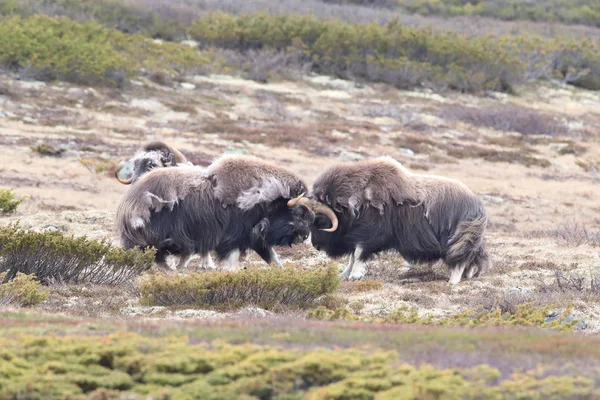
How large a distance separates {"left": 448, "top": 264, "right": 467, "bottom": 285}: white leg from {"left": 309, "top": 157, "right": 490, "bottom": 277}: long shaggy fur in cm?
3

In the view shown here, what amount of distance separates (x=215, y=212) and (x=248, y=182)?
17.7 inches

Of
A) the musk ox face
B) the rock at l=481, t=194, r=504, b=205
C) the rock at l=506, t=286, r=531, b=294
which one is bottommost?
→ the rock at l=481, t=194, r=504, b=205

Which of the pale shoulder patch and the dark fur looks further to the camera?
the dark fur

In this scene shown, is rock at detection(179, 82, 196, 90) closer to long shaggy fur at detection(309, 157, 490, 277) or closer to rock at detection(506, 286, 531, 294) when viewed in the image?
long shaggy fur at detection(309, 157, 490, 277)

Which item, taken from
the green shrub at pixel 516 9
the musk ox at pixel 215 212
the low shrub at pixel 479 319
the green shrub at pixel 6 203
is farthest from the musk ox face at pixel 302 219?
the green shrub at pixel 516 9

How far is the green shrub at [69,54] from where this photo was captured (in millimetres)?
26609

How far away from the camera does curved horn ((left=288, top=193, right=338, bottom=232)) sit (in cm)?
927

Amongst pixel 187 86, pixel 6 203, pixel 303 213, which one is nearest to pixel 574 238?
pixel 303 213

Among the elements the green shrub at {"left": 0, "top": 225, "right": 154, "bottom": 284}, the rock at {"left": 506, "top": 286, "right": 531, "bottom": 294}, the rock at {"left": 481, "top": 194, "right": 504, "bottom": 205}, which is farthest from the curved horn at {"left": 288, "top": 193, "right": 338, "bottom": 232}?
the rock at {"left": 481, "top": 194, "right": 504, "bottom": 205}

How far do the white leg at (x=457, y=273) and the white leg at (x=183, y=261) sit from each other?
267 centimetres

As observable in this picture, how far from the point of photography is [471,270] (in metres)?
9.32

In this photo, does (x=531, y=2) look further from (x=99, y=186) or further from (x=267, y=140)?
(x=99, y=186)

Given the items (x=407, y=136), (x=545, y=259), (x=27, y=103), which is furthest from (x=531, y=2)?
(x=545, y=259)

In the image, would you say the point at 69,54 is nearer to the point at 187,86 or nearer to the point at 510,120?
the point at 187,86
